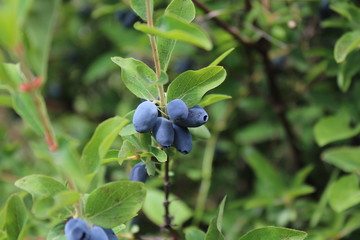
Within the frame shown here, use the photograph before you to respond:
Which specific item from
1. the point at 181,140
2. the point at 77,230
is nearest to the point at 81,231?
the point at 77,230

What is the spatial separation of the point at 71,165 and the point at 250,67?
3.92 ft

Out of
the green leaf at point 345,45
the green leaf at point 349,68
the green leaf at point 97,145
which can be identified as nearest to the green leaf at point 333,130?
the green leaf at point 349,68

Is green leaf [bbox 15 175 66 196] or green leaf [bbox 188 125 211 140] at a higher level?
green leaf [bbox 15 175 66 196]

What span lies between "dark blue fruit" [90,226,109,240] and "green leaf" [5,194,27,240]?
0.54 feet

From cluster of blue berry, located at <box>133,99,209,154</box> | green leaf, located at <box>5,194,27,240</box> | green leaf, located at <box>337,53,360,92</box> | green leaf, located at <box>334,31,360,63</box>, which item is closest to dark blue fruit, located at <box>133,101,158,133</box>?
cluster of blue berry, located at <box>133,99,209,154</box>

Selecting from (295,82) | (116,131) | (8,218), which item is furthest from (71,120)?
(116,131)

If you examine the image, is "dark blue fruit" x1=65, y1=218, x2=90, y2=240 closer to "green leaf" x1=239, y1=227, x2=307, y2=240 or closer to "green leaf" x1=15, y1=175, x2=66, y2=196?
"green leaf" x1=15, y1=175, x2=66, y2=196

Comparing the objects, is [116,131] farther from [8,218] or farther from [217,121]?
[217,121]

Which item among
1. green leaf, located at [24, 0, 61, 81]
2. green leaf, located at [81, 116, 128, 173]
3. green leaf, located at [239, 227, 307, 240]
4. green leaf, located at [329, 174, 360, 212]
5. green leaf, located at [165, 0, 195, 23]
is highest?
green leaf, located at [24, 0, 61, 81]

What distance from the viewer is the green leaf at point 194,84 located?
0.84 meters

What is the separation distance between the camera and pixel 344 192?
1.23m

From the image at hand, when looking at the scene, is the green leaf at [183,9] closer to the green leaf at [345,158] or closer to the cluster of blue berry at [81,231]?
the cluster of blue berry at [81,231]

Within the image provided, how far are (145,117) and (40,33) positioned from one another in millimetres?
204

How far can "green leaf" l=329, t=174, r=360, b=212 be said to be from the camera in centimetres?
120
